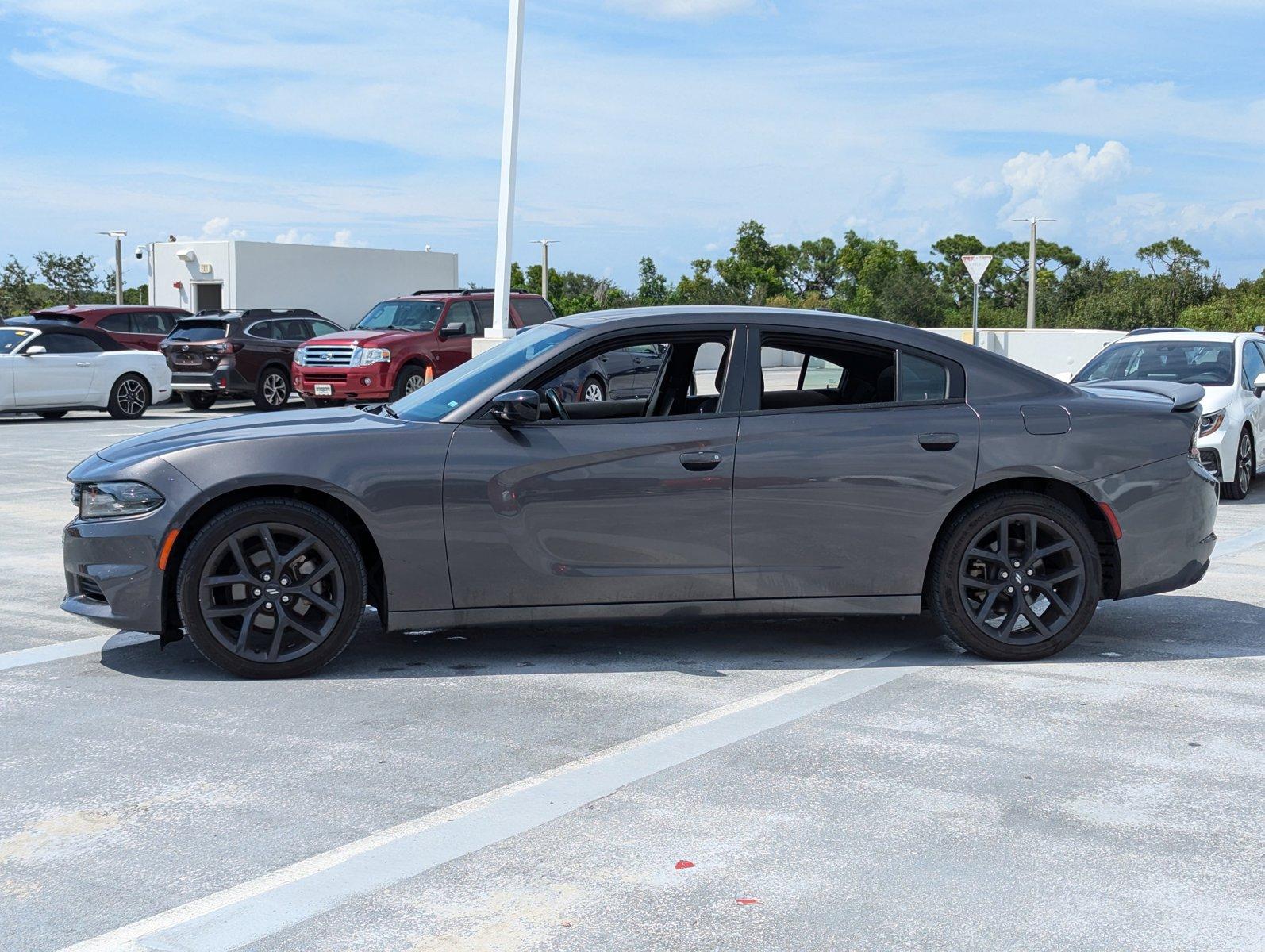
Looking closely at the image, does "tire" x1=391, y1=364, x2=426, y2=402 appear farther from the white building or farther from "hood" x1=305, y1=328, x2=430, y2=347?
the white building

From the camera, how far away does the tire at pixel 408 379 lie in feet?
72.5

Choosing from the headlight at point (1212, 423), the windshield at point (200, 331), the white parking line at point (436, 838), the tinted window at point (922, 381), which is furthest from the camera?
the windshield at point (200, 331)

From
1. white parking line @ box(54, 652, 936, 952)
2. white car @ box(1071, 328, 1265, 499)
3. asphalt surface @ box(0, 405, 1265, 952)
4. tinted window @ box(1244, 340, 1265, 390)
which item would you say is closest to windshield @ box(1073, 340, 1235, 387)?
white car @ box(1071, 328, 1265, 499)

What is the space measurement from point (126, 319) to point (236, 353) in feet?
8.68

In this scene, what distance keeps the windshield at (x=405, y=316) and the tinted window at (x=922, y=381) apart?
17429 millimetres

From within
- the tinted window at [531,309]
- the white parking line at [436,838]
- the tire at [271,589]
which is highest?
the tinted window at [531,309]

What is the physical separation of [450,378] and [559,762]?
2.32m

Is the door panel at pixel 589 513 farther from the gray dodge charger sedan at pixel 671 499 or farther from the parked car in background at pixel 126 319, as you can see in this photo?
the parked car in background at pixel 126 319

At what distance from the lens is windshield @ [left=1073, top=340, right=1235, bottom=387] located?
13.4m

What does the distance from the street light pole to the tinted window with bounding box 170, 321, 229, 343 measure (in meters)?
6.52

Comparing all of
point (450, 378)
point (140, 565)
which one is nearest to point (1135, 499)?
point (450, 378)

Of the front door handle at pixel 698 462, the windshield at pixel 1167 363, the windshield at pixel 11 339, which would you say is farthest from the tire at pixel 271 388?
the front door handle at pixel 698 462

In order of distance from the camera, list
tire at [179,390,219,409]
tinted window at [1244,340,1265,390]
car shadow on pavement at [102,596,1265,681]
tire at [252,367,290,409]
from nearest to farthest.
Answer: car shadow on pavement at [102,596,1265,681], tinted window at [1244,340,1265,390], tire at [252,367,290,409], tire at [179,390,219,409]

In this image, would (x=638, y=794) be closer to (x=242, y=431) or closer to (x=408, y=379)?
(x=242, y=431)
